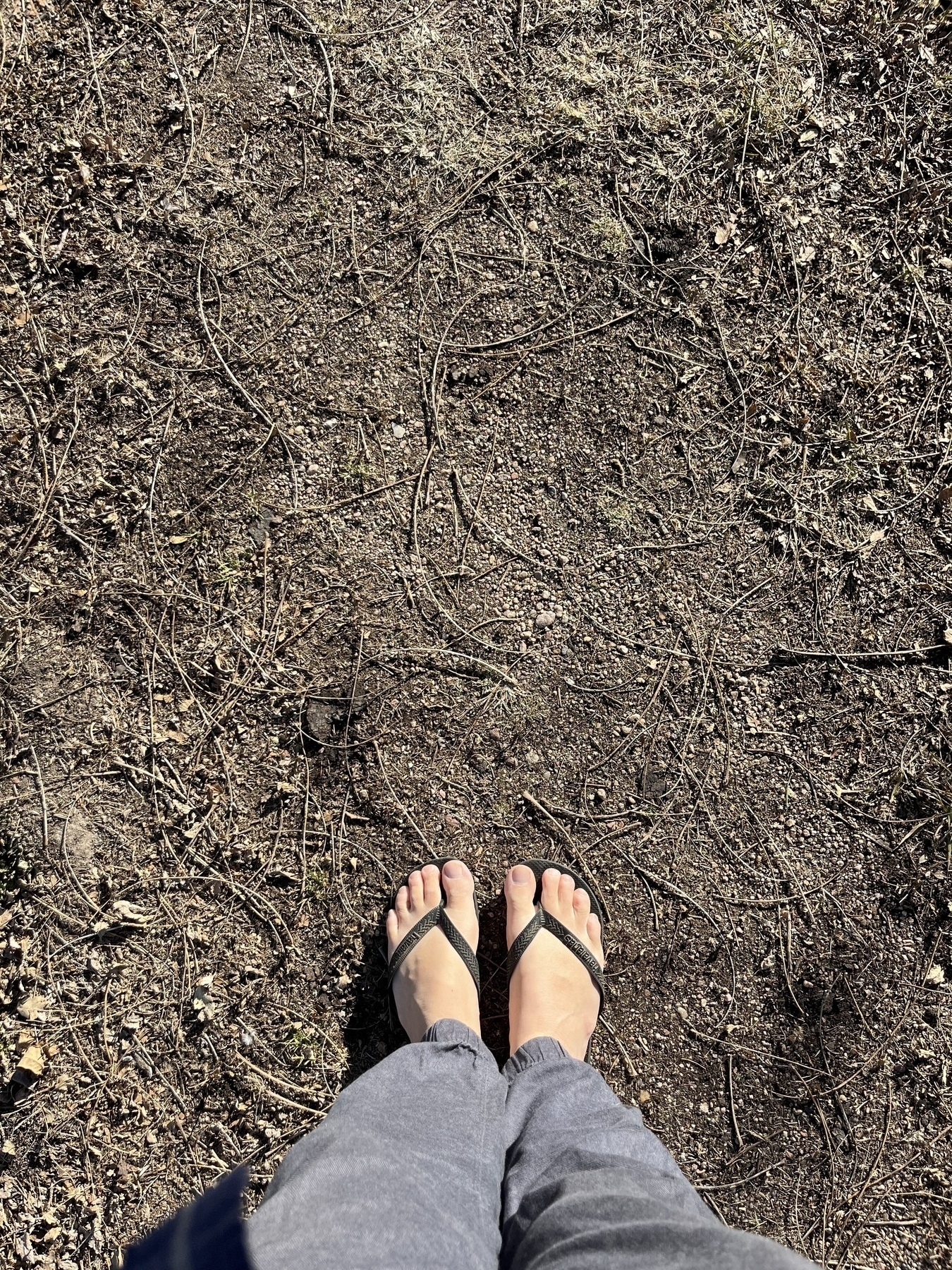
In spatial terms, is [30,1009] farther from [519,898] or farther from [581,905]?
[581,905]

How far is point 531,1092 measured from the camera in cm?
218

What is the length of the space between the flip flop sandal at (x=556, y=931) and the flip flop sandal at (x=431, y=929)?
0.13m

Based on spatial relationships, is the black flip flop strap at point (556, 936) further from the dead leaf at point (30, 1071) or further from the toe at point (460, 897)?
the dead leaf at point (30, 1071)

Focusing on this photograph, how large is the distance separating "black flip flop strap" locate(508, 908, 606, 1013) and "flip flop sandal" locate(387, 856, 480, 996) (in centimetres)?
13

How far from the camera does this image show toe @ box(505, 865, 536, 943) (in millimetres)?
2389

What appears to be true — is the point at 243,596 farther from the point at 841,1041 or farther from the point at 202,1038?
the point at 841,1041

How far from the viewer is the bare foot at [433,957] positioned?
230cm

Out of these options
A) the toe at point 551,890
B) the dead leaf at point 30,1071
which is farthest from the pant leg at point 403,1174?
the dead leaf at point 30,1071

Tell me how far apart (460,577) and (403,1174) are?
1518 millimetres

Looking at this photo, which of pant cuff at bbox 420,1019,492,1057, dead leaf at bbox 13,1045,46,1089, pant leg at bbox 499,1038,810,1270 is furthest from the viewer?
dead leaf at bbox 13,1045,46,1089

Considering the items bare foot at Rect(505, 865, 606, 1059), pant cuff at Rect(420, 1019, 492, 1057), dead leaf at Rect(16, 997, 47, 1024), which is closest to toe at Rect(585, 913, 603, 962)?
bare foot at Rect(505, 865, 606, 1059)

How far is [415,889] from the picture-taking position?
7.80 ft

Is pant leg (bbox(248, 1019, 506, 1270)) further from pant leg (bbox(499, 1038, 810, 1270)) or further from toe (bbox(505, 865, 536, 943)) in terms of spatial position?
toe (bbox(505, 865, 536, 943))

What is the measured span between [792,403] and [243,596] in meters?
1.79
